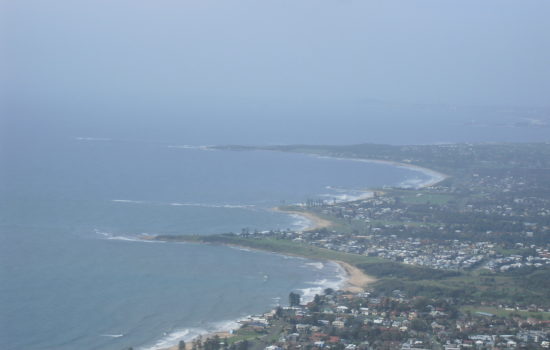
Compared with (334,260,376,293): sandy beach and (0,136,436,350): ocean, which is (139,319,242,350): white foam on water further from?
(334,260,376,293): sandy beach

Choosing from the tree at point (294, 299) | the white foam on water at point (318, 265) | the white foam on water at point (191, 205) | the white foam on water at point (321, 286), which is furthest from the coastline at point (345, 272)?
the tree at point (294, 299)

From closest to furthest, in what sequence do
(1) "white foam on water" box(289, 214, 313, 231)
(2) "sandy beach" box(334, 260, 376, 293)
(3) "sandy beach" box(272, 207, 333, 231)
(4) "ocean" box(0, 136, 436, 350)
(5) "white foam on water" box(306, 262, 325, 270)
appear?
(4) "ocean" box(0, 136, 436, 350) → (2) "sandy beach" box(334, 260, 376, 293) → (5) "white foam on water" box(306, 262, 325, 270) → (1) "white foam on water" box(289, 214, 313, 231) → (3) "sandy beach" box(272, 207, 333, 231)

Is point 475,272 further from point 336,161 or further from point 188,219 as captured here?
point 336,161

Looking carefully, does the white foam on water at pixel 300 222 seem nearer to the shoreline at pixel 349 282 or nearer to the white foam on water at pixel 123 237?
the shoreline at pixel 349 282

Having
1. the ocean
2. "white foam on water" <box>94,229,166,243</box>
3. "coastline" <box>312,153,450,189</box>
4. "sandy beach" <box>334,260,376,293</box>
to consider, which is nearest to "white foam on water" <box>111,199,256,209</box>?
the ocean

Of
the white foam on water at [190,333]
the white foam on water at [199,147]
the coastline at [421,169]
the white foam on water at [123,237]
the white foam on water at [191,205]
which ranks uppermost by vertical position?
the white foam on water at [199,147]

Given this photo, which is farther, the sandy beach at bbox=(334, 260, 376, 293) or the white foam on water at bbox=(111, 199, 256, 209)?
the white foam on water at bbox=(111, 199, 256, 209)
